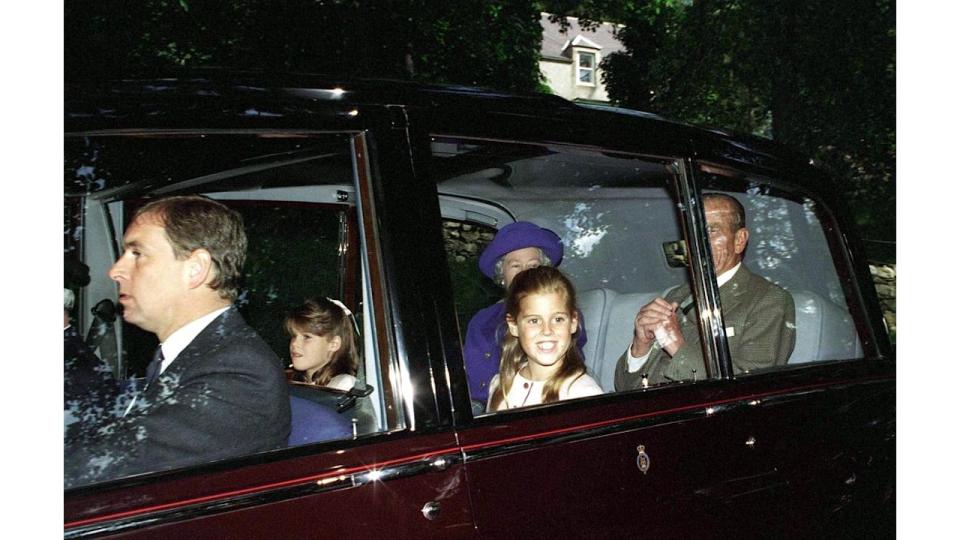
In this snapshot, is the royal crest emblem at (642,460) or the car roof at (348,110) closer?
the car roof at (348,110)

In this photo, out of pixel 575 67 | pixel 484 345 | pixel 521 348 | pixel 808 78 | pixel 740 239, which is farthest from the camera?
pixel 575 67

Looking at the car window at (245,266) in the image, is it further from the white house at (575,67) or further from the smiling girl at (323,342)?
the white house at (575,67)

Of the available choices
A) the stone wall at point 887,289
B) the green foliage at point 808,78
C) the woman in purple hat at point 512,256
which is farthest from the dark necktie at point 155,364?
the stone wall at point 887,289

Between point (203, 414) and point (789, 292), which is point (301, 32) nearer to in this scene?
point (789, 292)

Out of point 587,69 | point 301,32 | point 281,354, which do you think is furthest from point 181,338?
point 587,69

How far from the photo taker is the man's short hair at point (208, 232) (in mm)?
1783

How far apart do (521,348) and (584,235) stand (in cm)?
115

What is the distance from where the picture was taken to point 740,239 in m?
3.15

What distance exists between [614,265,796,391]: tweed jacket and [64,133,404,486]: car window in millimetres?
999

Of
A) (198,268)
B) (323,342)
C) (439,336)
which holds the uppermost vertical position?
(198,268)

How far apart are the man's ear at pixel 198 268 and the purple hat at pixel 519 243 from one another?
1.74 m

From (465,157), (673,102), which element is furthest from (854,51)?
(465,157)

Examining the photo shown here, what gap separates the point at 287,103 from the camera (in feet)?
5.72

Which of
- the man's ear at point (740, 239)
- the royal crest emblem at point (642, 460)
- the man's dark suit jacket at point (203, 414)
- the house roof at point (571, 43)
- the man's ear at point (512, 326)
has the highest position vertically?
the house roof at point (571, 43)
